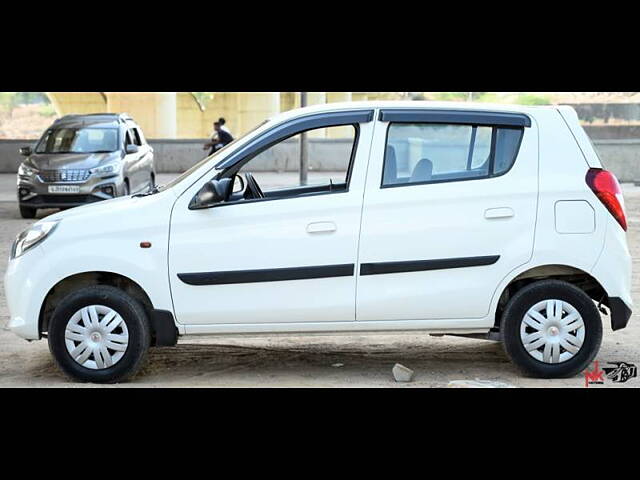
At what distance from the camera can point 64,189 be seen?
16.6m

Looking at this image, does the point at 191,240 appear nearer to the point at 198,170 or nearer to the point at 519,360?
the point at 198,170

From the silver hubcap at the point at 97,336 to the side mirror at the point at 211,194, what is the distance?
88cm

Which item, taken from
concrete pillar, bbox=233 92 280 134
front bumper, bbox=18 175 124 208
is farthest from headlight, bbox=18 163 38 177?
concrete pillar, bbox=233 92 280 134

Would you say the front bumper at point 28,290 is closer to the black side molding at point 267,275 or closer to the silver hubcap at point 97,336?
the silver hubcap at point 97,336


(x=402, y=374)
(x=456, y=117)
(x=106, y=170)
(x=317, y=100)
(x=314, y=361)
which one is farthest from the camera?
(x=317, y=100)

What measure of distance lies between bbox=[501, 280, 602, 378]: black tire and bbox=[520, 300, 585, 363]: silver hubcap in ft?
0.09

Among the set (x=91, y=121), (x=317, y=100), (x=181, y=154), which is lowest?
(x=181, y=154)

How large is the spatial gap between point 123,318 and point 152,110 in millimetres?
24510

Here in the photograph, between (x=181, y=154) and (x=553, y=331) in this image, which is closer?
(x=553, y=331)

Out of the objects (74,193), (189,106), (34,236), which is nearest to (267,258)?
(34,236)

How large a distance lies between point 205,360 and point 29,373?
48.9 inches

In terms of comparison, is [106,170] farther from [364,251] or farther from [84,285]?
[364,251]

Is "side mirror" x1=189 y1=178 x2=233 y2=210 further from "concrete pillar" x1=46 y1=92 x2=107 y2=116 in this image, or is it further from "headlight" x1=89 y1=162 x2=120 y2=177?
→ "concrete pillar" x1=46 y1=92 x2=107 y2=116

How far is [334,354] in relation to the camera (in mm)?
7723
